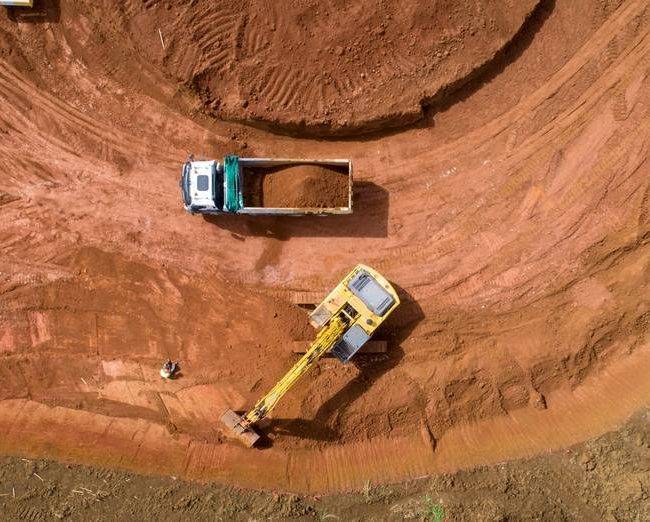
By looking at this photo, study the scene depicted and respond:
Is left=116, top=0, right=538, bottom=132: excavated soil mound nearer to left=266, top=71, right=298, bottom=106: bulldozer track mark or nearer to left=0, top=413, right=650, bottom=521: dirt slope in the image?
left=266, top=71, right=298, bottom=106: bulldozer track mark

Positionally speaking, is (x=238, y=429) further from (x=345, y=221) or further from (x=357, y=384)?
(x=345, y=221)

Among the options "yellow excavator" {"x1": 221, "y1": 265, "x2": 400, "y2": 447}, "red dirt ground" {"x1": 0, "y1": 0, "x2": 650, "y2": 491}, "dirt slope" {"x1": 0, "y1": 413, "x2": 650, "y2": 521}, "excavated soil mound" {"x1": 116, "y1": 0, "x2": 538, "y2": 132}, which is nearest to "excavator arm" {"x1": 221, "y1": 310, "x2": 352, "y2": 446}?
"yellow excavator" {"x1": 221, "y1": 265, "x2": 400, "y2": 447}

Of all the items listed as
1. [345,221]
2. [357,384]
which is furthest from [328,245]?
[357,384]

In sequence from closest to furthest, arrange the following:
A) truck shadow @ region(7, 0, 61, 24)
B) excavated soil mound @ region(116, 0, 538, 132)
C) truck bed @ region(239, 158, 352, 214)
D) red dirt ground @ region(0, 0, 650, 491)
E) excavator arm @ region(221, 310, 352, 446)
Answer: excavator arm @ region(221, 310, 352, 446), truck bed @ region(239, 158, 352, 214), excavated soil mound @ region(116, 0, 538, 132), red dirt ground @ region(0, 0, 650, 491), truck shadow @ region(7, 0, 61, 24)

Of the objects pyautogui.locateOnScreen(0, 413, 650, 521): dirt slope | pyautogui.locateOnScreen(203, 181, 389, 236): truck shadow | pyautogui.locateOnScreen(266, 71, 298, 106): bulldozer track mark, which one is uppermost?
pyautogui.locateOnScreen(266, 71, 298, 106): bulldozer track mark

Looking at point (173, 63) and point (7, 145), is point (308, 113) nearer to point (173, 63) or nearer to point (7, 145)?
point (173, 63)
